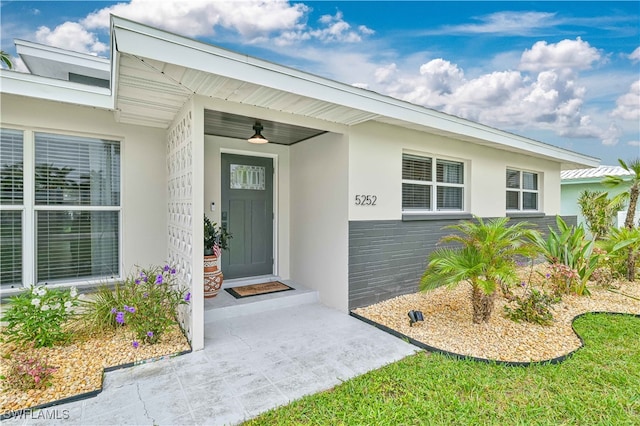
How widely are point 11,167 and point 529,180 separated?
10.7 meters

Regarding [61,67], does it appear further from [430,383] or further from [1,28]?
[430,383]

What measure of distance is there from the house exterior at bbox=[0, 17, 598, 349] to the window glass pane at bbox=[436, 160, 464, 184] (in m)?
0.04

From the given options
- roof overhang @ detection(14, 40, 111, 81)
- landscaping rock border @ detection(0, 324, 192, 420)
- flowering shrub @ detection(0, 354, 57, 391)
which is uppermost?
roof overhang @ detection(14, 40, 111, 81)

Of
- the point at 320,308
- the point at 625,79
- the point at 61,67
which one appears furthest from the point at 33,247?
the point at 625,79

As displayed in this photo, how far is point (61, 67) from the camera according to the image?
757 centimetres

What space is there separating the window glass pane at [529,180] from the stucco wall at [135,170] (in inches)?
342

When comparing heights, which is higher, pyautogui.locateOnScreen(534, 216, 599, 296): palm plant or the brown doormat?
pyautogui.locateOnScreen(534, 216, 599, 296): palm plant

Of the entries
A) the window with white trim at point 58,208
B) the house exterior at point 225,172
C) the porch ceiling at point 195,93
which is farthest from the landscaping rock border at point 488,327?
the window with white trim at point 58,208

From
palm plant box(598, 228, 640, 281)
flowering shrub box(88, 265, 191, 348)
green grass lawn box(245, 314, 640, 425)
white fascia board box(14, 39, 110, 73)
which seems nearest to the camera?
green grass lawn box(245, 314, 640, 425)

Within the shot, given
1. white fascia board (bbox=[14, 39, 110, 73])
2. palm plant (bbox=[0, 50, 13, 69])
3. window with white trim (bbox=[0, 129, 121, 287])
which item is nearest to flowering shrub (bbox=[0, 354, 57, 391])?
window with white trim (bbox=[0, 129, 121, 287])

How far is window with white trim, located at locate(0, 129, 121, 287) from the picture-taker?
3986 millimetres

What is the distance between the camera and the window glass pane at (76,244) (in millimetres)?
4195

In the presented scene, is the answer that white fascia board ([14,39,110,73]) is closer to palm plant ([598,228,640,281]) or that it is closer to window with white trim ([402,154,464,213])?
window with white trim ([402,154,464,213])

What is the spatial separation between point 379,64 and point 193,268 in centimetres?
1087
